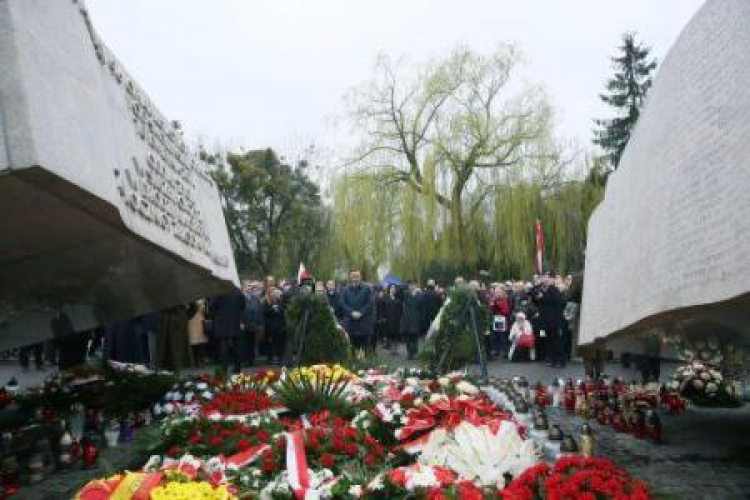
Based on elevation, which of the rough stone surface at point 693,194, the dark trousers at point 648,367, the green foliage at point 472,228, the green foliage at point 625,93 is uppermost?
the green foliage at point 625,93

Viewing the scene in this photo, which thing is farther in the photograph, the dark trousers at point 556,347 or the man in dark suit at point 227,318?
the dark trousers at point 556,347

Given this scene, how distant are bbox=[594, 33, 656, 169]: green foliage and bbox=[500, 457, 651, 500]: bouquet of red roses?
3404 cm

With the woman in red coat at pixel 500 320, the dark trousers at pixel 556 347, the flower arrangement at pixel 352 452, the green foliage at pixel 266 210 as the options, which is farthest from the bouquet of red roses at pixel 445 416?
the green foliage at pixel 266 210

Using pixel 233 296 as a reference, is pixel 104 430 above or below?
below

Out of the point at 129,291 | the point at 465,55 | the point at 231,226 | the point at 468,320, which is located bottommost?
the point at 468,320

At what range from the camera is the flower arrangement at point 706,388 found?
1009cm

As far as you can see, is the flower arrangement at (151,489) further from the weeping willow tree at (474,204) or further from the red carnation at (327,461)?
the weeping willow tree at (474,204)

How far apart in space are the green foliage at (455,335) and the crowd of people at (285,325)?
1.62m

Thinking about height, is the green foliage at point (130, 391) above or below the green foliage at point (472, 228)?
below

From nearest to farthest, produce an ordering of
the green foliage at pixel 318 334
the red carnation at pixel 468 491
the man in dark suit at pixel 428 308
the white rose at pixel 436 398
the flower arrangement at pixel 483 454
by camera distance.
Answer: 1. the red carnation at pixel 468 491
2. the flower arrangement at pixel 483 454
3. the white rose at pixel 436 398
4. the green foliage at pixel 318 334
5. the man in dark suit at pixel 428 308

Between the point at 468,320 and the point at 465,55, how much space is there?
2131 centimetres

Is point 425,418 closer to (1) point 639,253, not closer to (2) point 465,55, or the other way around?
(1) point 639,253

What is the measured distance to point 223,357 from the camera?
15.3 m

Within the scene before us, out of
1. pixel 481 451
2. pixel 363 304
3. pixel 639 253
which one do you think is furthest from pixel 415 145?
pixel 481 451
